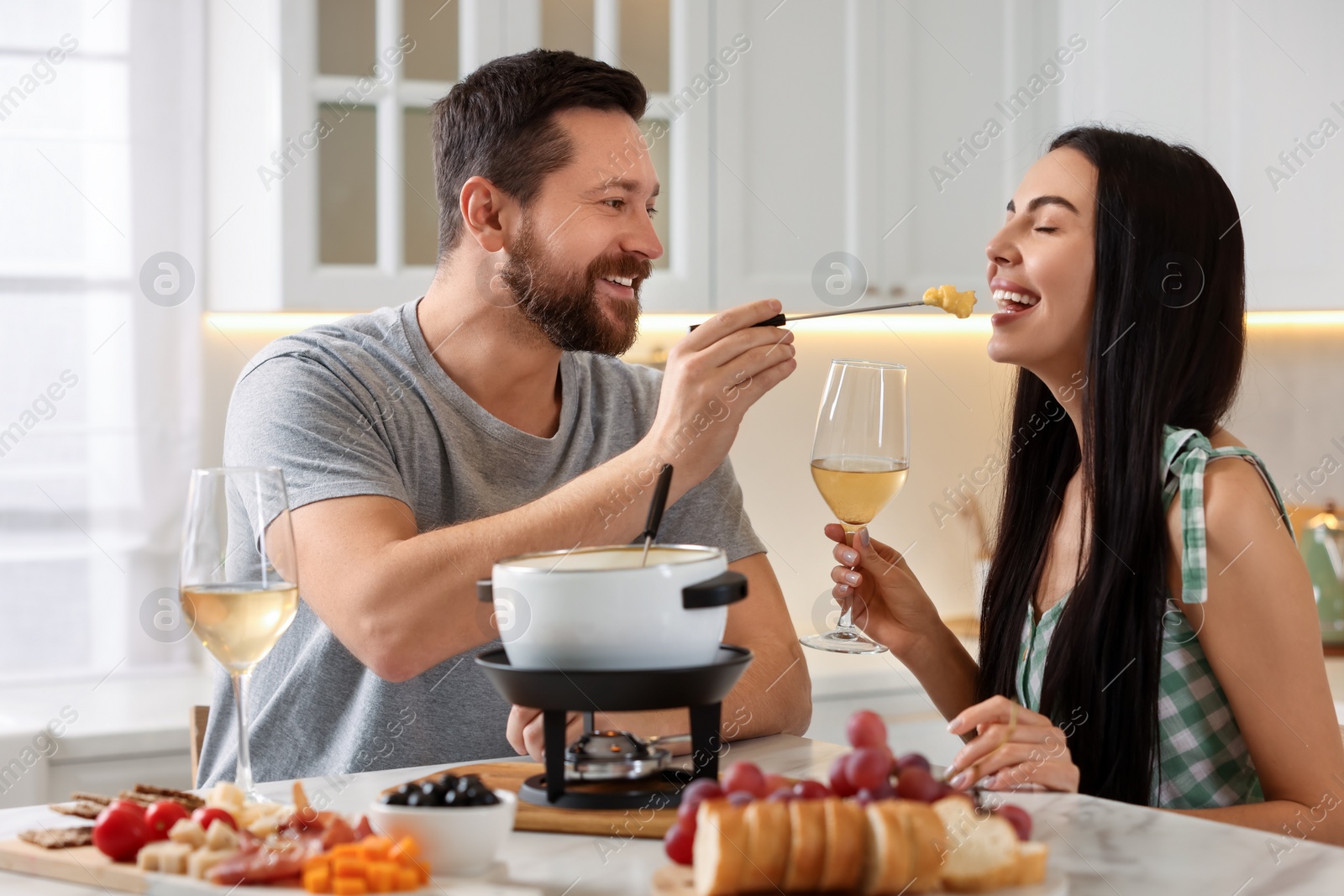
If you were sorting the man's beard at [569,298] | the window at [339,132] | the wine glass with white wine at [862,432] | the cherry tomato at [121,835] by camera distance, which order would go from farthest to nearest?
the window at [339,132]
the man's beard at [569,298]
the wine glass with white wine at [862,432]
the cherry tomato at [121,835]

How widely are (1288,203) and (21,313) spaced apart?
2617 mm

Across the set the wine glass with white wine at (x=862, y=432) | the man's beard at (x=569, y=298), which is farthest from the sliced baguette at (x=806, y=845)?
the man's beard at (x=569, y=298)

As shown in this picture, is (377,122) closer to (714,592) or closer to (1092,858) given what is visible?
(714,592)

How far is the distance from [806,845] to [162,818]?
0.46 m

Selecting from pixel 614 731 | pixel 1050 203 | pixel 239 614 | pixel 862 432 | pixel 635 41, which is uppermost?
pixel 635 41

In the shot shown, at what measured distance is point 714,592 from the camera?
0.96 meters

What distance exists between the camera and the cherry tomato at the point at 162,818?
0.91 m

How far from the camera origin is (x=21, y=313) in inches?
100

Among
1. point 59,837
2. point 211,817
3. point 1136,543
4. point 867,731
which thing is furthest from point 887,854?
point 1136,543

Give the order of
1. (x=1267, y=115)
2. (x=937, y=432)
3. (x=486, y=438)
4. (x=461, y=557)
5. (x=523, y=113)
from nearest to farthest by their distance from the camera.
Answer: (x=461, y=557)
(x=486, y=438)
(x=523, y=113)
(x=1267, y=115)
(x=937, y=432)

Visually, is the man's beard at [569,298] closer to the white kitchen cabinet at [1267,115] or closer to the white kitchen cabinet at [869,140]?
the white kitchen cabinet at [869,140]

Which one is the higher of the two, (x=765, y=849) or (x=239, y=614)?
(x=239, y=614)

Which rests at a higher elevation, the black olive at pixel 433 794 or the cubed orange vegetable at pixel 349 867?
the black olive at pixel 433 794

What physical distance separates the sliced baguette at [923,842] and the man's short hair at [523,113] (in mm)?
1256
